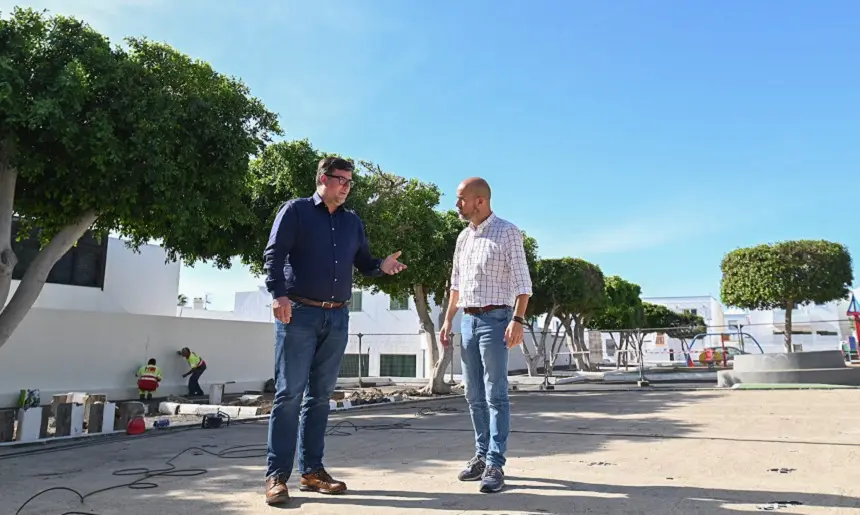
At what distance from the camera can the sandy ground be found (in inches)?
118

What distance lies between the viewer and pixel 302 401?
138 inches

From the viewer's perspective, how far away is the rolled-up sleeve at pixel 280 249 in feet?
10.6

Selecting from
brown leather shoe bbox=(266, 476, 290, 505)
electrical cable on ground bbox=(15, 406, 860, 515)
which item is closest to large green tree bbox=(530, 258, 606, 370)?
electrical cable on ground bbox=(15, 406, 860, 515)

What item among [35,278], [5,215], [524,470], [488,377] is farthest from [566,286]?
[488,377]

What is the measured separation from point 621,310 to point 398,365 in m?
14.1

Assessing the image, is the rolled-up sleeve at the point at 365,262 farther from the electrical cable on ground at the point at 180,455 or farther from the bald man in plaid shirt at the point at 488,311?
the electrical cable on ground at the point at 180,455

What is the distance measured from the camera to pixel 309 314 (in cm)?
334

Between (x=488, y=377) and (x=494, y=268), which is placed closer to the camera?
(x=488, y=377)

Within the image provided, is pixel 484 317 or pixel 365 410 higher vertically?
pixel 484 317

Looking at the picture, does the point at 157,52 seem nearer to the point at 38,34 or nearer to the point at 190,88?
the point at 190,88

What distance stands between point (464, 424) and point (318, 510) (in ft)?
15.3

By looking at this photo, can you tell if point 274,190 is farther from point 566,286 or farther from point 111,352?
point 566,286

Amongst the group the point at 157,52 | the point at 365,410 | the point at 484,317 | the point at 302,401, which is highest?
the point at 157,52

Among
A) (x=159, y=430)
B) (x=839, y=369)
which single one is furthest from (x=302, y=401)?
(x=839, y=369)
